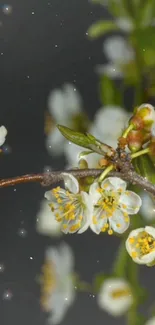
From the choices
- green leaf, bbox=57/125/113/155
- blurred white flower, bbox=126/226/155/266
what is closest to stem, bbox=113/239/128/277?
blurred white flower, bbox=126/226/155/266

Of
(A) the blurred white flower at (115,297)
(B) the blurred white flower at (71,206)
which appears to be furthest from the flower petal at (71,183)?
(A) the blurred white flower at (115,297)

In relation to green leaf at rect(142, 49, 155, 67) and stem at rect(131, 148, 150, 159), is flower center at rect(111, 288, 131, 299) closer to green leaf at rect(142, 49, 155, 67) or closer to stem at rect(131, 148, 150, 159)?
stem at rect(131, 148, 150, 159)

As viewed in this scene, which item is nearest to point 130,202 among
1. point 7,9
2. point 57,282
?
point 57,282

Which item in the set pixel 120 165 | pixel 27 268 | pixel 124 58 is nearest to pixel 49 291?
pixel 27 268

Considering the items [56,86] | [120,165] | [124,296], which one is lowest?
[124,296]

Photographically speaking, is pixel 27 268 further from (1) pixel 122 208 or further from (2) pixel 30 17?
(2) pixel 30 17

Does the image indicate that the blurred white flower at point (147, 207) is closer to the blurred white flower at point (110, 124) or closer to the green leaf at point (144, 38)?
the blurred white flower at point (110, 124)
